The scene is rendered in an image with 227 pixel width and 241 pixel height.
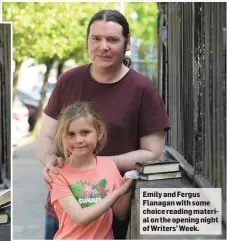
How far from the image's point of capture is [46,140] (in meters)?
1.76

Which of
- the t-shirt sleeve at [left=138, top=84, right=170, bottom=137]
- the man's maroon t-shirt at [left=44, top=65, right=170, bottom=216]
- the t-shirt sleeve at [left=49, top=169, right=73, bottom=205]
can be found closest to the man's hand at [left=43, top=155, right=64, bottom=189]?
the t-shirt sleeve at [left=49, top=169, right=73, bottom=205]

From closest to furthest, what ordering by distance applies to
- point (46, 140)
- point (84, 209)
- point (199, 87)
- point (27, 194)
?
point (84, 209) < point (46, 140) < point (199, 87) < point (27, 194)

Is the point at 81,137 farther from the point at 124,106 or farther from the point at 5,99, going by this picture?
the point at 5,99

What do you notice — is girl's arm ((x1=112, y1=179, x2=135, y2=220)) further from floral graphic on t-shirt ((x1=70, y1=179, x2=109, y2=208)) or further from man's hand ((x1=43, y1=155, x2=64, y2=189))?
man's hand ((x1=43, y1=155, x2=64, y2=189))

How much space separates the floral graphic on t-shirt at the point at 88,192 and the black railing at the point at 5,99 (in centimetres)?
37

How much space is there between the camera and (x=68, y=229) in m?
1.71

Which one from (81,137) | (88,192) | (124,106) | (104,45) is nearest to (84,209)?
(88,192)

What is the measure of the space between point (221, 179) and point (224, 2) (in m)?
0.51

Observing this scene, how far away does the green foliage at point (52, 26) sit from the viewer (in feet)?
6.15

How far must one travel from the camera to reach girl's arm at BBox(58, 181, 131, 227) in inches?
64.9

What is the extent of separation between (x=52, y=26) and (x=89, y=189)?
1.97 ft

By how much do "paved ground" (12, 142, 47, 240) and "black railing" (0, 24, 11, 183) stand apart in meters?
0.05

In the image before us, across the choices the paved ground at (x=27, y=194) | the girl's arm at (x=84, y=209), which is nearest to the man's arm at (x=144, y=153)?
the girl's arm at (x=84, y=209)

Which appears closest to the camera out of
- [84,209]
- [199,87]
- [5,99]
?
[84,209]
